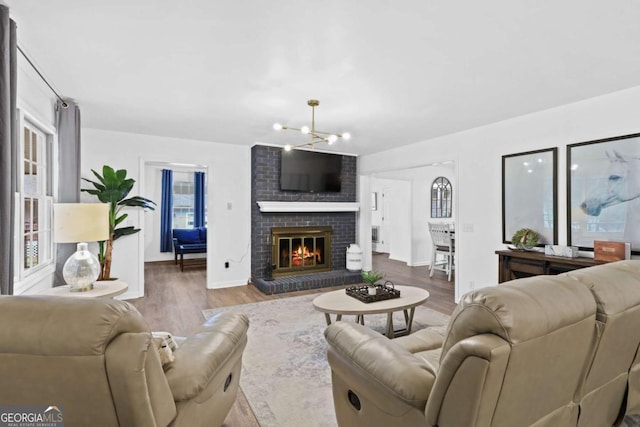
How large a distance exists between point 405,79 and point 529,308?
225cm

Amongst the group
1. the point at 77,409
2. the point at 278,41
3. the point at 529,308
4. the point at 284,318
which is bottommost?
the point at 284,318

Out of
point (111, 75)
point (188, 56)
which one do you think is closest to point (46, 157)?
point (111, 75)

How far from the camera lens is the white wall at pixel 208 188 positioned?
15.0ft

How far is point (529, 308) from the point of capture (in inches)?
39.4

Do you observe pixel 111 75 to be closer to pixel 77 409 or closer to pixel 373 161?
pixel 77 409

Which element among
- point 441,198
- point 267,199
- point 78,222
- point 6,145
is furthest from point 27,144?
point 441,198

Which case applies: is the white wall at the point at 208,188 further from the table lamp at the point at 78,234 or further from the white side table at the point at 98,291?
the table lamp at the point at 78,234

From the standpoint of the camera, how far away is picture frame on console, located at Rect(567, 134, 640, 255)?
2883mm

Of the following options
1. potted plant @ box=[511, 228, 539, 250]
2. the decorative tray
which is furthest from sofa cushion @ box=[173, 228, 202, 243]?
potted plant @ box=[511, 228, 539, 250]

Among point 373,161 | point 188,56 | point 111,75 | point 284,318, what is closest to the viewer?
point 188,56

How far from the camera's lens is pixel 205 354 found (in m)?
1.44

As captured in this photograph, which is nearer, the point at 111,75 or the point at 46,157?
the point at 111,75

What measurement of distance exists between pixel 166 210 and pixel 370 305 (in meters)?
6.54

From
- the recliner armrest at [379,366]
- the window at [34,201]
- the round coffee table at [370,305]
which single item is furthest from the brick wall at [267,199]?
the recliner armrest at [379,366]
